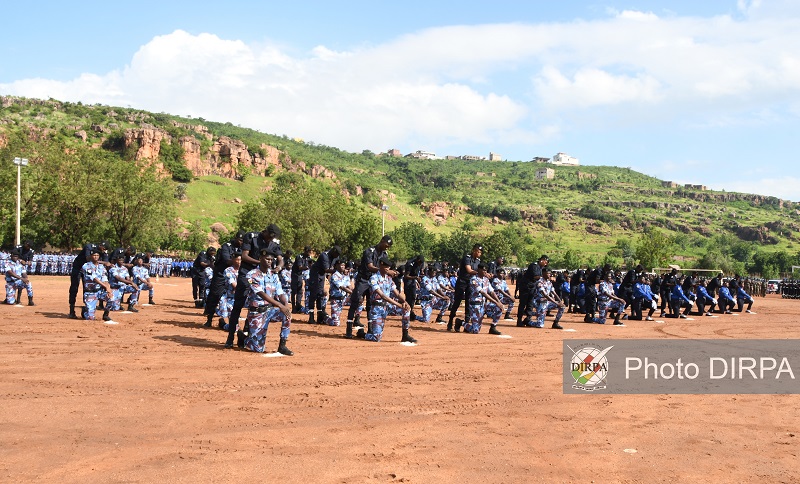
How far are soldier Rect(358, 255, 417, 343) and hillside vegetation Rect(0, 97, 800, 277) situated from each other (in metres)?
45.0

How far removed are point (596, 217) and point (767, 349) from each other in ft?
422

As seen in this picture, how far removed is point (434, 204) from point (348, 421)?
409 ft

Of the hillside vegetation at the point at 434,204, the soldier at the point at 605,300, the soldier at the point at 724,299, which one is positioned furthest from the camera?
the hillside vegetation at the point at 434,204

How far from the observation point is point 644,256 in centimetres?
6944

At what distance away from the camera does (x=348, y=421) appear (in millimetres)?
7039

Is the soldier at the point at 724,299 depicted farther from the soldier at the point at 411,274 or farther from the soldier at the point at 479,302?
the soldier at the point at 479,302

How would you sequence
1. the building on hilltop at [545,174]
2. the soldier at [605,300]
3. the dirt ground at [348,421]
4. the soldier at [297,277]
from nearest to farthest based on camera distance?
the dirt ground at [348,421]
the soldier at [297,277]
the soldier at [605,300]
the building on hilltop at [545,174]

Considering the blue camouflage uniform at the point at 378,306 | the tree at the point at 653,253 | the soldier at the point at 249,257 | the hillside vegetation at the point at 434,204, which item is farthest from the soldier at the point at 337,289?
the tree at the point at 653,253

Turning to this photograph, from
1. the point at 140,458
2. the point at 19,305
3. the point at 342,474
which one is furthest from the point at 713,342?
the point at 19,305

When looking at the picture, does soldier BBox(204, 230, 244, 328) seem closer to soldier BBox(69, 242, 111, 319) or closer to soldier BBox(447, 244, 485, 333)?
soldier BBox(69, 242, 111, 319)

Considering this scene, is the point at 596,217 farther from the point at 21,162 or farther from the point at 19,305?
the point at 19,305

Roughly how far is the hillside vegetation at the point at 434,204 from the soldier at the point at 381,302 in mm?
44959

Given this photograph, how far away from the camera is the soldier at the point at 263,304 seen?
1045cm

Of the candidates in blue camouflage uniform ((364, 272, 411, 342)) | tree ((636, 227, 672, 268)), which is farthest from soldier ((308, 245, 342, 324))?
tree ((636, 227, 672, 268))
